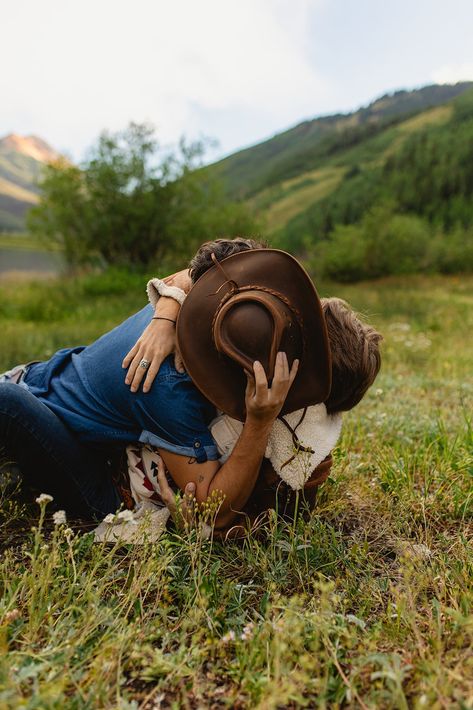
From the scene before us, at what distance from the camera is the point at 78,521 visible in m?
2.73

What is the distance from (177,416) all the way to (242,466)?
0.33m

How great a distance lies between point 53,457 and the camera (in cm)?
245

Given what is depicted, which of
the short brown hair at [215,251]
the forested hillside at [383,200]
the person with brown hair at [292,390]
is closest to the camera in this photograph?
the person with brown hair at [292,390]

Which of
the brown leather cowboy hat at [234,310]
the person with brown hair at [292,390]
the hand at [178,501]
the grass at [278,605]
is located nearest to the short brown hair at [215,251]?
the person with brown hair at [292,390]

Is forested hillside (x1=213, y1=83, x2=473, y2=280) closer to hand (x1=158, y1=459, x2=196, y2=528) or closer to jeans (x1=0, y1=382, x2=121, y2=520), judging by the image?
jeans (x1=0, y1=382, x2=121, y2=520)

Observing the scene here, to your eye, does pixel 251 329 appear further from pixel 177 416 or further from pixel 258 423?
pixel 177 416

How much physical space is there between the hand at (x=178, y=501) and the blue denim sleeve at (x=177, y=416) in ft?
0.49

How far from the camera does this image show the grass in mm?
1516

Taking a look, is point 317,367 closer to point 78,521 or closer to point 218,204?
point 78,521

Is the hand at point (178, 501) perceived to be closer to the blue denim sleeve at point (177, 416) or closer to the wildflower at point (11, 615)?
the blue denim sleeve at point (177, 416)

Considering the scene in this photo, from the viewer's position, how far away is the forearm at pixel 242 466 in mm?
2094

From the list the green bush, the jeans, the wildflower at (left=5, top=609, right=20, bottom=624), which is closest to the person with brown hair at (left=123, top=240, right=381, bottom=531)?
the jeans

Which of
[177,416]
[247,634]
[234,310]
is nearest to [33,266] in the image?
[177,416]

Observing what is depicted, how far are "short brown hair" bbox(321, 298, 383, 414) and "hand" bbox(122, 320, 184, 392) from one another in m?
0.67
